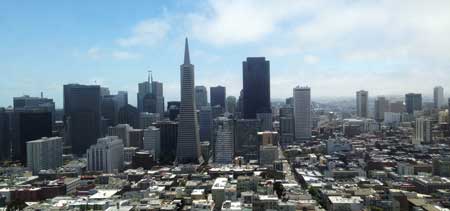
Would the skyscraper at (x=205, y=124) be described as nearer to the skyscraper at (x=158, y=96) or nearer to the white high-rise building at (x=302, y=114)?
the white high-rise building at (x=302, y=114)

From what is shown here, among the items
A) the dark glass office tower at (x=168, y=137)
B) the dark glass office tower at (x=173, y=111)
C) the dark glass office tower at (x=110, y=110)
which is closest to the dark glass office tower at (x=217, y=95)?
the dark glass office tower at (x=173, y=111)

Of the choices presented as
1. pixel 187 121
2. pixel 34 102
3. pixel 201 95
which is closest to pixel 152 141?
pixel 187 121

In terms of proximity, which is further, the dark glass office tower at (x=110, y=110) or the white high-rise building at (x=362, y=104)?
the white high-rise building at (x=362, y=104)

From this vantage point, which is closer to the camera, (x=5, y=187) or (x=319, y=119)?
(x=5, y=187)

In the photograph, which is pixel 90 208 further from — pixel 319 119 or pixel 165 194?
pixel 319 119

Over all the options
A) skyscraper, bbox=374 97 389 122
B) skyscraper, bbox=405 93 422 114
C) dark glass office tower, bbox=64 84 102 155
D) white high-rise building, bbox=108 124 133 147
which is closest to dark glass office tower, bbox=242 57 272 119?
white high-rise building, bbox=108 124 133 147

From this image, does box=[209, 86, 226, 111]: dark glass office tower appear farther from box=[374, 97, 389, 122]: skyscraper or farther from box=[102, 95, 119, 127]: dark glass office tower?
box=[374, 97, 389, 122]: skyscraper

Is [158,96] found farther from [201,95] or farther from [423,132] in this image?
[423,132]

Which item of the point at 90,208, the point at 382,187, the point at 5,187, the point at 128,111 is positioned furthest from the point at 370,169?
the point at 128,111
